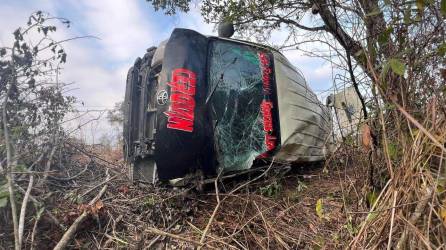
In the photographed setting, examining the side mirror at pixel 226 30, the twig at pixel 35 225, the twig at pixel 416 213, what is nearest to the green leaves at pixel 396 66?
the twig at pixel 416 213

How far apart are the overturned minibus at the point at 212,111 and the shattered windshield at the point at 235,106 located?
10 mm

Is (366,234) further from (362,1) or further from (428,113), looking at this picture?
(362,1)

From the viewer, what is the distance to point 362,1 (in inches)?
82.3

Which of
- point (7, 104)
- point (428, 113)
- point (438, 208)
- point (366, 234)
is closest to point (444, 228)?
point (438, 208)

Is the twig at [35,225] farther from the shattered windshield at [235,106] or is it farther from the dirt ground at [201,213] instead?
the shattered windshield at [235,106]

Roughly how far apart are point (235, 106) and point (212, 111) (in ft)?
1.06

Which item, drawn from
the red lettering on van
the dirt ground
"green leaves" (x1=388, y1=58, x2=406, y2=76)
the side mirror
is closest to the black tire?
the dirt ground

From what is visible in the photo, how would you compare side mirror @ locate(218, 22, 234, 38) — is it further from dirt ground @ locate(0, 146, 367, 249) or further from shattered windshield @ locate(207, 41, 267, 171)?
dirt ground @ locate(0, 146, 367, 249)

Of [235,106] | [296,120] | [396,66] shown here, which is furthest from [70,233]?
[396,66]

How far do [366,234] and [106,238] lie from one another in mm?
2492

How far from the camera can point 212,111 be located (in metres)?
3.92

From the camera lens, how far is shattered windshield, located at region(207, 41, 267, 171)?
13.1 feet

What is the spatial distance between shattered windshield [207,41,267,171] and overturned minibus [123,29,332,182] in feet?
0.03

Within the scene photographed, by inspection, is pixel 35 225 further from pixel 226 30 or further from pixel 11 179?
pixel 226 30
